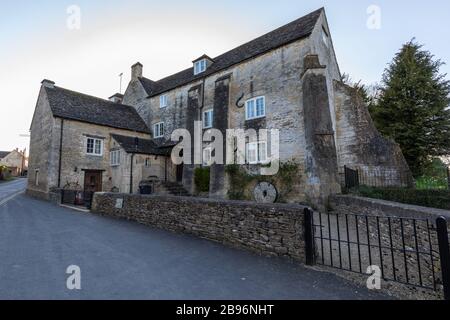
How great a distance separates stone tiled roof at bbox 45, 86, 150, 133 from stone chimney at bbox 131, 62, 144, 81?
4.16m

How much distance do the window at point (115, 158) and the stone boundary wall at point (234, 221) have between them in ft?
38.1

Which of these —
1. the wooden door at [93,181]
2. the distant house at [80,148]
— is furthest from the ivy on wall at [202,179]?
the wooden door at [93,181]

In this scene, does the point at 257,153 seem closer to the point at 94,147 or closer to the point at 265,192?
the point at 265,192

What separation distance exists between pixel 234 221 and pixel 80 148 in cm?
1872

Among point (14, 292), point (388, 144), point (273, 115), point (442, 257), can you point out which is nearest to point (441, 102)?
point (388, 144)

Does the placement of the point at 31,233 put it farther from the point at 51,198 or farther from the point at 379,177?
the point at 379,177

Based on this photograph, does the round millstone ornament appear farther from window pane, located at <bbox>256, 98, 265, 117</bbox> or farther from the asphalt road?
the asphalt road

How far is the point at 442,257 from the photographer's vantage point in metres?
3.77

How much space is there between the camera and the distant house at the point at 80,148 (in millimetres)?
19016

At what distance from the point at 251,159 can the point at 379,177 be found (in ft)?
25.8

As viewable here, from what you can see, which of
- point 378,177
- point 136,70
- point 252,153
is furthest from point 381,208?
point 136,70

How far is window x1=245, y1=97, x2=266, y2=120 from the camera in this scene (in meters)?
16.5

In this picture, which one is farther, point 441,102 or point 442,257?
point 441,102

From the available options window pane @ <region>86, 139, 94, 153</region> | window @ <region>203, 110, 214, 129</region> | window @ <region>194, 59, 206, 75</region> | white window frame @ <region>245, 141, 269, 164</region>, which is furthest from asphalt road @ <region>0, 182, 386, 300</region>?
window @ <region>194, 59, 206, 75</region>
